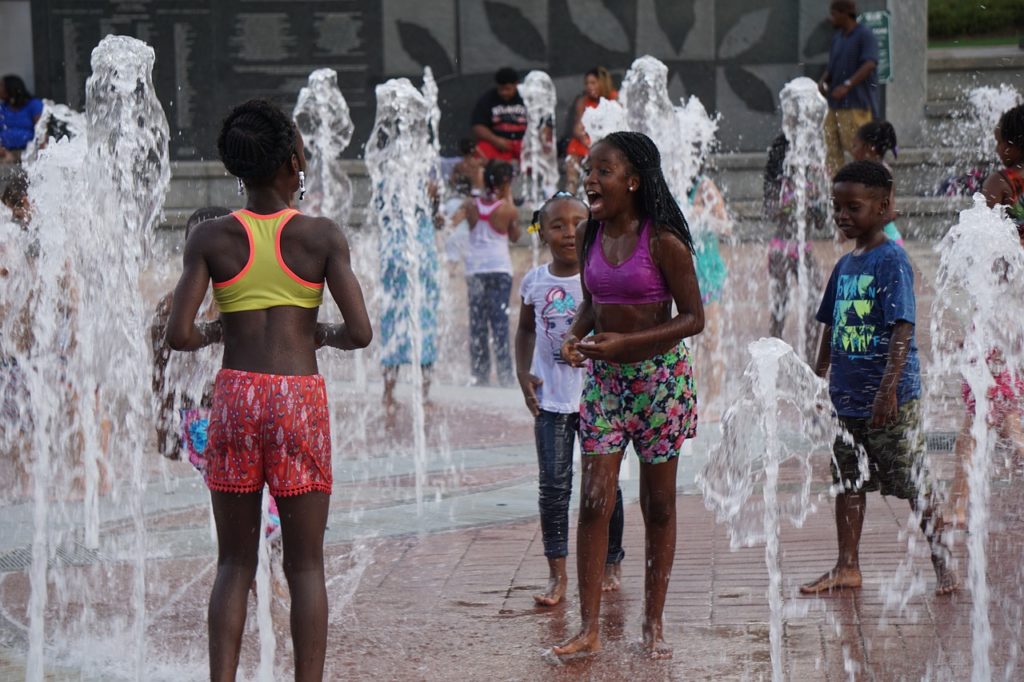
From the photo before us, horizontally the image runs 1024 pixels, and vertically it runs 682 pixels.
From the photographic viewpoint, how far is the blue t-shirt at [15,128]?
16.2 metres

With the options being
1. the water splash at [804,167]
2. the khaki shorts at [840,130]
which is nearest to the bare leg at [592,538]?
the water splash at [804,167]

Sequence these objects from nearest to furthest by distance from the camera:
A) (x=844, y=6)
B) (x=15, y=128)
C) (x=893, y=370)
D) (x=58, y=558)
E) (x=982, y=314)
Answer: (x=893, y=370) < (x=982, y=314) < (x=58, y=558) < (x=844, y=6) < (x=15, y=128)

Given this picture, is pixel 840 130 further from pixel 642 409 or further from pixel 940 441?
pixel 642 409

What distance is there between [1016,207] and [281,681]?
304 cm

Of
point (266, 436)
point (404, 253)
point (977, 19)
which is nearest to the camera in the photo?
point (266, 436)

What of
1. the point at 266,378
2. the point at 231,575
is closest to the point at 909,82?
the point at 266,378

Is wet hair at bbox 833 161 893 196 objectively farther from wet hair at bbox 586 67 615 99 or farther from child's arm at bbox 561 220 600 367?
wet hair at bbox 586 67 615 99

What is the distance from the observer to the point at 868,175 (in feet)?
16.6

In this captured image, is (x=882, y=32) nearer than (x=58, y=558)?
No

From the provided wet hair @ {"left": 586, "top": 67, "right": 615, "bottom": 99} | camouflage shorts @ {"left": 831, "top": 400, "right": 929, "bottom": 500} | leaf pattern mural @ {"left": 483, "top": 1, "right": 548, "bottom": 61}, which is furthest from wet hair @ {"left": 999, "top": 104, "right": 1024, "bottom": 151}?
leaf pattern mural @ {"left": 483, "top": 1, "right": 548, "bottom": 61}

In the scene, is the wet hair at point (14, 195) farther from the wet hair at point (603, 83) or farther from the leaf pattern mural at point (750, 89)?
the leaf pattern mural at point (750, 89)

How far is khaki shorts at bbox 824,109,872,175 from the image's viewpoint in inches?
468

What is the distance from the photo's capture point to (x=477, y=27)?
57.5ft

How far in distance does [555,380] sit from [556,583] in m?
0.70
